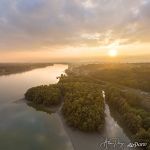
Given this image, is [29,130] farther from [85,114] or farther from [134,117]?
[134,117]

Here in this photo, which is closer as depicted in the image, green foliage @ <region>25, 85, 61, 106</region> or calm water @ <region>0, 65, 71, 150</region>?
calm water @ <region>0, 65, 71, 150</region>

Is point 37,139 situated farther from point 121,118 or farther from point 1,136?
point 121,118

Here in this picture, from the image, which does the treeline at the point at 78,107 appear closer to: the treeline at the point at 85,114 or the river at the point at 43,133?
the treeline at the point at 85,114

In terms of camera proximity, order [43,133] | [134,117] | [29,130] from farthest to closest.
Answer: [29,130]
[134,117]
[43,133]

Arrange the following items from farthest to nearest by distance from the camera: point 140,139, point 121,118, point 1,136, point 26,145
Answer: point 121,118, point 1,136, point 26,145, point 140,139

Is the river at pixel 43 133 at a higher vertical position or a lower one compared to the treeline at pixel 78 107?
lower

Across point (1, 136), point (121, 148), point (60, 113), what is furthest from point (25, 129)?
point (121, 148)
